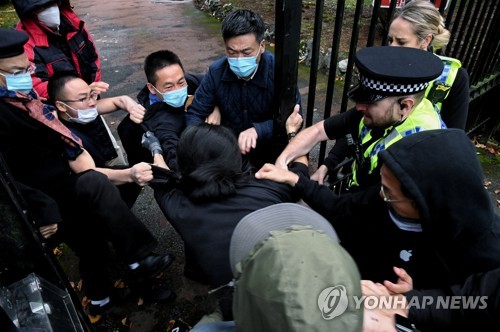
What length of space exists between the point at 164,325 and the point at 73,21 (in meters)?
2.99

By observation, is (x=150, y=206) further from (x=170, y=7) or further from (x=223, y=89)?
(x=170, y=7)

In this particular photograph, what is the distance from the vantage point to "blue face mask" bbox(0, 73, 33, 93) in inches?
85.0

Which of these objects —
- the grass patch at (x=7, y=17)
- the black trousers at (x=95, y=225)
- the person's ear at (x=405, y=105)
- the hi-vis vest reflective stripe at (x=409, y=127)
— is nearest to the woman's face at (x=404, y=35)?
the hi-vis vest reflective stripe at (x=409, y=127)

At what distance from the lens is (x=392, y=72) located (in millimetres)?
1766

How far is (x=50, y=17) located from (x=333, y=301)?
11.1 feet

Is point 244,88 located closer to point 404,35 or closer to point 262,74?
point 262,74

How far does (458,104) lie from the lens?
2447 mm

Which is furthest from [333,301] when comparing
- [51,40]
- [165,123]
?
[51,40]

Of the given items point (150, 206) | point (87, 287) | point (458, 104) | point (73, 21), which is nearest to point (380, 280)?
point (458, 104)

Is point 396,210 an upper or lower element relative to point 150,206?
upper

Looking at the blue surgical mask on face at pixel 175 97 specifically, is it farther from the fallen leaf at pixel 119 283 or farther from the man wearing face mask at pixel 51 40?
the fallen leaf at pixel 119 283

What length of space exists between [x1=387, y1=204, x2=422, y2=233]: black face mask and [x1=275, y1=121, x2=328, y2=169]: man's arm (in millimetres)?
779

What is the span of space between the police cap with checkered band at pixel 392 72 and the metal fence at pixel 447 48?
0.27m

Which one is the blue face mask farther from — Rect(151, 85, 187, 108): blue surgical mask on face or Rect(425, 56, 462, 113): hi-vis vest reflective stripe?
Rect(425, 56, 462, 113): hi-vis vest reflective stripe
